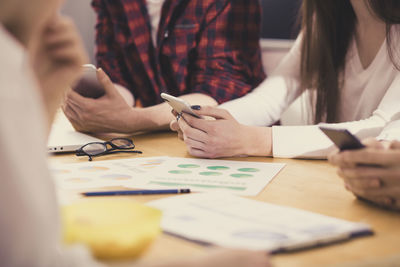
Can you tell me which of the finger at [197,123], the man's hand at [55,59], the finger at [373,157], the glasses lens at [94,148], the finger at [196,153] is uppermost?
the man's hand at [55,59]

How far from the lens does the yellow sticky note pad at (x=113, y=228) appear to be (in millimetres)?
542

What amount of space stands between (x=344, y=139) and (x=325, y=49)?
747 millimetres

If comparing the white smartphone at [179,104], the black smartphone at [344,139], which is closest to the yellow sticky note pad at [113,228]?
the black smartphone at [344,139]

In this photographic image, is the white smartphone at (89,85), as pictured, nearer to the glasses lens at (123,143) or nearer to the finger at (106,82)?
the finger at (106,82)

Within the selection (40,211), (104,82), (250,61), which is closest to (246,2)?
(250,61)

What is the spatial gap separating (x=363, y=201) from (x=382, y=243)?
19cm

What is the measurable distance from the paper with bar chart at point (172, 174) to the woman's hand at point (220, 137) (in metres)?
0.03

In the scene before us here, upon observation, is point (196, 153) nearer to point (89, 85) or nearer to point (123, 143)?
point (123, 143)

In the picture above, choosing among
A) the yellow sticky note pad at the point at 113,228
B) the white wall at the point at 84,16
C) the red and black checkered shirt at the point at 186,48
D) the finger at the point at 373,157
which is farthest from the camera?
the white wall at the point at 84,16

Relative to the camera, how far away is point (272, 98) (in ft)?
5.06

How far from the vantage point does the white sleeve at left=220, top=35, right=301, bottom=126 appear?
1.44m

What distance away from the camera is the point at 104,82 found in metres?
1.30

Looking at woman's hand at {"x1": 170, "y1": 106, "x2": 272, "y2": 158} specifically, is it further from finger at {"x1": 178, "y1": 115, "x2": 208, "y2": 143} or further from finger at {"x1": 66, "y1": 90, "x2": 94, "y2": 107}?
finger at {"x1": 66, "y1": 90, "x2": 94, "y2": 107}

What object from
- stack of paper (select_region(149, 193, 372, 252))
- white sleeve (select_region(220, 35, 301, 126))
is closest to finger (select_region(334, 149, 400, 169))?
stack of paper (select_region(149, 193, 372, 252))
